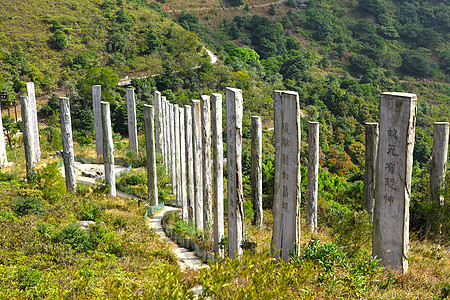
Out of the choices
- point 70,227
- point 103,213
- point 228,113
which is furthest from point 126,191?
point 228,113

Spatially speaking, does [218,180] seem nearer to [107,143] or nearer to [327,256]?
[327,256]

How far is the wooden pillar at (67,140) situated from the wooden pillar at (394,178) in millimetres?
9079

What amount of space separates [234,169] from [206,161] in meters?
1.81

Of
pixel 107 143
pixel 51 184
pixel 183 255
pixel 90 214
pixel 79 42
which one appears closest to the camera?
pixel 183 255

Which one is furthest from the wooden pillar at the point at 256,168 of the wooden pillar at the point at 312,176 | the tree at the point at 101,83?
the tree at the point at 101,83

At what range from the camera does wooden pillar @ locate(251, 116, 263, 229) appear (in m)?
8.84

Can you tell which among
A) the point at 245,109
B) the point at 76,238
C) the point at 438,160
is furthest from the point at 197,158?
the point at 245,109

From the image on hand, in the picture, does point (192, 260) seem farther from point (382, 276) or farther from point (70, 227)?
point (382, 276)

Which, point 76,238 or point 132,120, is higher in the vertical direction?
point 132,120

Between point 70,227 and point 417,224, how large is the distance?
24.6 ft

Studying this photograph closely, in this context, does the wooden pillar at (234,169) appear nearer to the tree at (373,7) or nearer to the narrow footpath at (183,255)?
the narrow footpath at (183,255)

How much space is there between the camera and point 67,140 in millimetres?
11273

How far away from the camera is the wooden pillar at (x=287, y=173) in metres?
5.40

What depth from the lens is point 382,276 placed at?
491 centimetres
